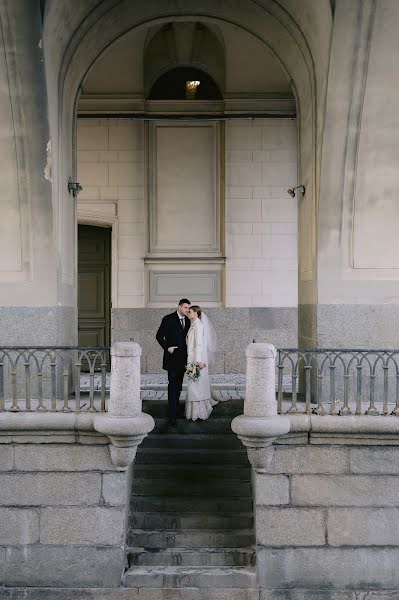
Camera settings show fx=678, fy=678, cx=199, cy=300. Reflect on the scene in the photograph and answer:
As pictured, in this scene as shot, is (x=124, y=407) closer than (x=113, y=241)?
Yes

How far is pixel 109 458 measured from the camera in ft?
22.5

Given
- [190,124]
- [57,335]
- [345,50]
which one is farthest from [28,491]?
[190,124]

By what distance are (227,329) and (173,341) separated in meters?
3.97

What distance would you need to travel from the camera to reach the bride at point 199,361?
8.20 m

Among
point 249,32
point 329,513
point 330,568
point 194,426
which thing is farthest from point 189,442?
point 249,32

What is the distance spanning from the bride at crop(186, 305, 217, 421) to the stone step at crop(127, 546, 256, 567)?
1.76 m

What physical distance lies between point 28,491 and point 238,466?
2375 mm

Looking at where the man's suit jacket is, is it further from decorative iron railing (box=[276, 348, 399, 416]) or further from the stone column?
the stone column

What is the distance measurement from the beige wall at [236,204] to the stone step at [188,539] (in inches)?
230

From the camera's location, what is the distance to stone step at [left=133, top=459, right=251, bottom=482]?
7629 mm

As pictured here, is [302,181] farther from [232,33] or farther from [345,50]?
[232,33]

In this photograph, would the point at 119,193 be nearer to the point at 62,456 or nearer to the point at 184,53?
the point at 184,53

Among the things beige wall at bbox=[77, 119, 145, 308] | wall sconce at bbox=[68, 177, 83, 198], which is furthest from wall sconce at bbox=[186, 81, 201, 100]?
wall sconce at bbox=[68, 177, 83, 198]

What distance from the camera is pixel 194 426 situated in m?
8.18
